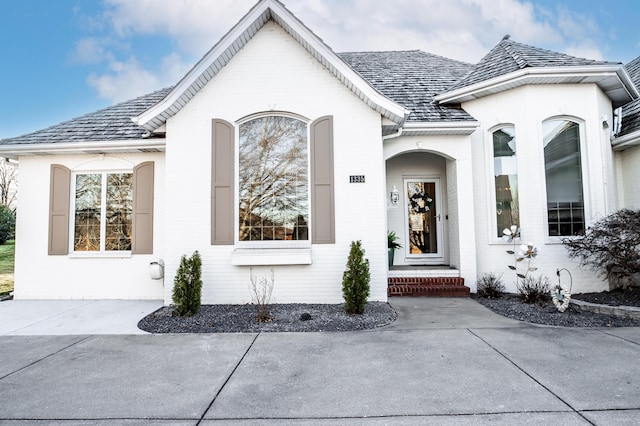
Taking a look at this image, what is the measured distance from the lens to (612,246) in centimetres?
629

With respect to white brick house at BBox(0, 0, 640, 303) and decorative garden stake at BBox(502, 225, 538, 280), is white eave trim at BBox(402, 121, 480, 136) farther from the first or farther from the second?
decorative garden stake at BBox(502, 225, 538, 280)

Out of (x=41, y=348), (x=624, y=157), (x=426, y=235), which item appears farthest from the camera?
(x=426, y=235)

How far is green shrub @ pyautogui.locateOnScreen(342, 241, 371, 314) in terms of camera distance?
5.86 m

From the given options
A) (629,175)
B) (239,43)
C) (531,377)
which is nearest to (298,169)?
(239,43)

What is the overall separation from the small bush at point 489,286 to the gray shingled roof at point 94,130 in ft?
27.0

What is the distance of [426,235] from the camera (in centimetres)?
940

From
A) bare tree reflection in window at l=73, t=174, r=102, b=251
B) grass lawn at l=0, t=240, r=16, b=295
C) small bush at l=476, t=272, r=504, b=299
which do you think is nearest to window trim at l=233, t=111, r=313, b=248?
bare tree reflection in window at l=73, t=174, r=102, b=251

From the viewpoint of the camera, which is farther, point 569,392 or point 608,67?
point 608,67

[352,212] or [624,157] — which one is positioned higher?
[624,157]

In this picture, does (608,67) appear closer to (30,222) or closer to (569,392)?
(569,392)

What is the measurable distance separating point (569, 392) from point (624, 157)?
7.71 meters

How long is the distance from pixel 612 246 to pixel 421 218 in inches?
162

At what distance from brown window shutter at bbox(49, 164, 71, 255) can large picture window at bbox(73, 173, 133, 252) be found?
17cm

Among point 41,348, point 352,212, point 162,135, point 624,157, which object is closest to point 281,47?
point 162,135
